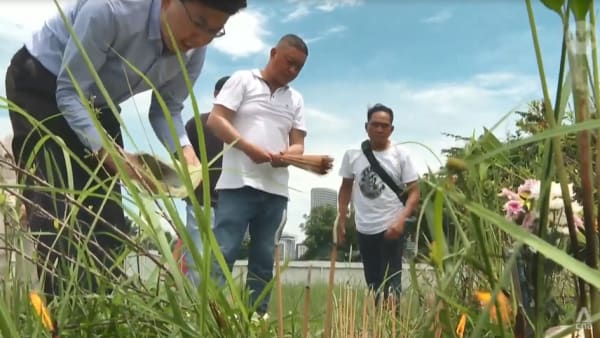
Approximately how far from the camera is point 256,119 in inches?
92.1

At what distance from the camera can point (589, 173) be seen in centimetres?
31

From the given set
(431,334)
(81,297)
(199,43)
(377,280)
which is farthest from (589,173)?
(377,280)

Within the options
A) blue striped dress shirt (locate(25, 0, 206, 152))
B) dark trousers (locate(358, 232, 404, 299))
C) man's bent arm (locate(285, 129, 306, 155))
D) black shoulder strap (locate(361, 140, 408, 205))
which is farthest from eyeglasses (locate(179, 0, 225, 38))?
dark trousers (locate(358, 232, 404, 299))

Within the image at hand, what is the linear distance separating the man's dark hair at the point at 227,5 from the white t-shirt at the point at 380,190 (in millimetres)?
1553

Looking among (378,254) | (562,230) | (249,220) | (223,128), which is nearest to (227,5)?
(223,128)

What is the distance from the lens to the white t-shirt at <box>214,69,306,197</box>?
7.47 feet

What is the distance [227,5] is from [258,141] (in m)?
0.93

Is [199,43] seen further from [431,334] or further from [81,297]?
[431,334]

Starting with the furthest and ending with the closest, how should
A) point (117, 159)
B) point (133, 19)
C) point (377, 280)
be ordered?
point (377, 280), point (133, 19), point (117, 159)

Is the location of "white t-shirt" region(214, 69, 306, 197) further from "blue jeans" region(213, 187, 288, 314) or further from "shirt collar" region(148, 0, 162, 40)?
"shirt collar" region(148, 0, 162, 40)

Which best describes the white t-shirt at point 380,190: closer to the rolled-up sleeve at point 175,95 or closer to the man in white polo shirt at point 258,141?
the man in white polo shirt at point 258,141

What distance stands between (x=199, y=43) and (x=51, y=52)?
1.03ft

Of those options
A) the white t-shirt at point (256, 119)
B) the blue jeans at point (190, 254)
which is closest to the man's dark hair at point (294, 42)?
the white t-shirt at point (256, 119)

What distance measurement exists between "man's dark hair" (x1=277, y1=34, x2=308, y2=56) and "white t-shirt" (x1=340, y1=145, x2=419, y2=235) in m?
0.70
